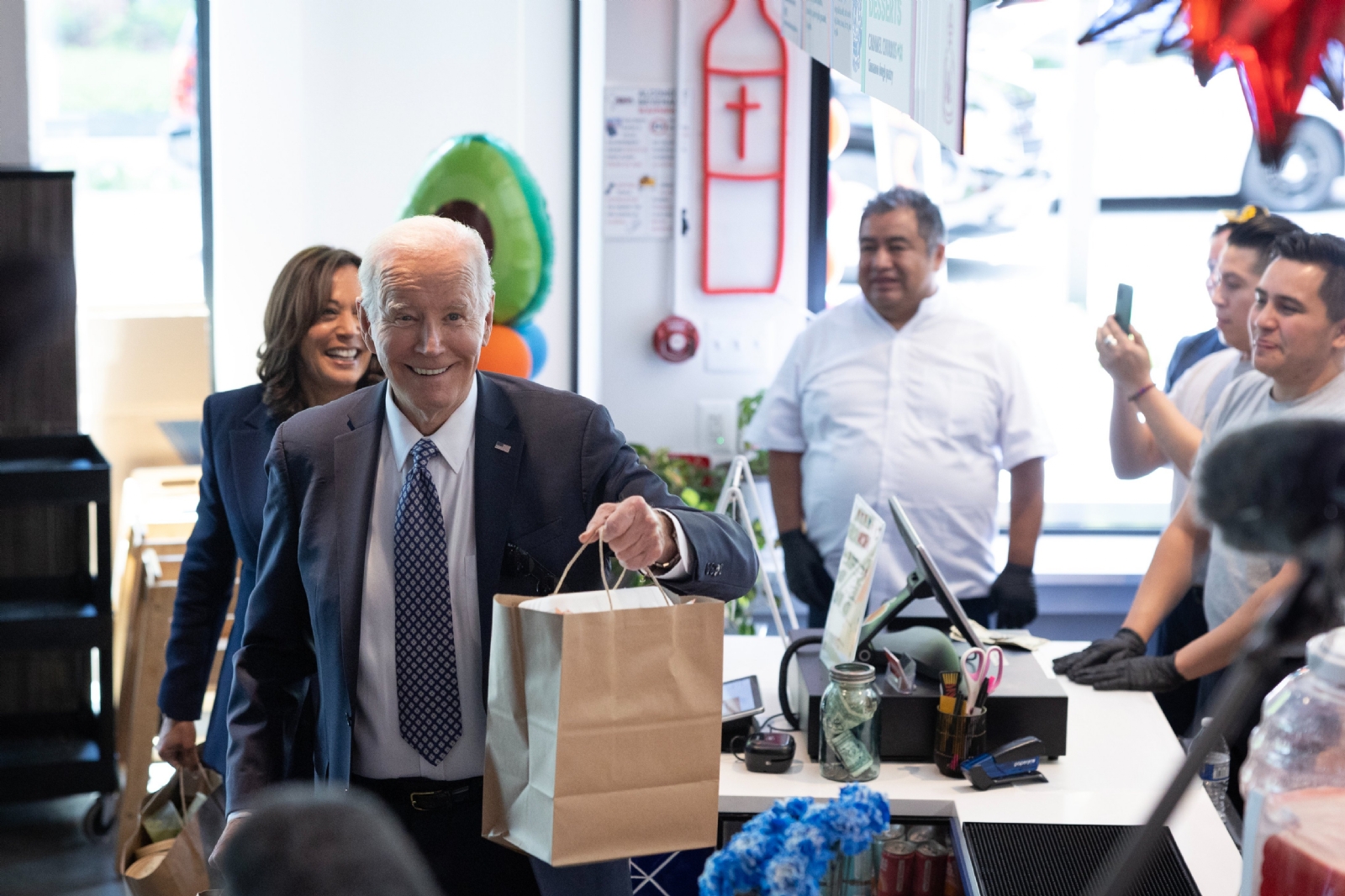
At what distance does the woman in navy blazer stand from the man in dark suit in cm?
55

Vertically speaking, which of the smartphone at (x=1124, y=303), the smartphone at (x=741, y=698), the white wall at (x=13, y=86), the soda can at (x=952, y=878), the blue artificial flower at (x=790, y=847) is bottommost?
the soda can at (x=952, y=878)

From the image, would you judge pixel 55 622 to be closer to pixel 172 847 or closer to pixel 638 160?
pixel 172 847

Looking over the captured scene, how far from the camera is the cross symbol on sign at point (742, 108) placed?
4.10 m

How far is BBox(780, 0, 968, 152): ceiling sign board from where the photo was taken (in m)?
1.52

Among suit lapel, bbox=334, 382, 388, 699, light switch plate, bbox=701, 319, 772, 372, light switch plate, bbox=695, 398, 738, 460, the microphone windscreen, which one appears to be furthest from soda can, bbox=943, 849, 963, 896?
light switch plate, bbox=701, 319, 772, 372

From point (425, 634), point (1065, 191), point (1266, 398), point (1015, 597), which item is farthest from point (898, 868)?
point (1065, 191)

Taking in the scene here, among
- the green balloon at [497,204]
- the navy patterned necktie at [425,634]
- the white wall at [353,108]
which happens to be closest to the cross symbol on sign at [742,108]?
the white wall at [353,108]

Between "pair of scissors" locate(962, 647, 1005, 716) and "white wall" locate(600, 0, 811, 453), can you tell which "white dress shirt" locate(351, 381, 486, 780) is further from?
"white wall" locate(600, 0, 811, 453)

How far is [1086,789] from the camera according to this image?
2.05 metres

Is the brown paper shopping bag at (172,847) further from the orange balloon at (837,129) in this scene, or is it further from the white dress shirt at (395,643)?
the orange balloon at (837,129)

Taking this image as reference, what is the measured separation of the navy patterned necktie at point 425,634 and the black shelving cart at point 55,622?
226 cm

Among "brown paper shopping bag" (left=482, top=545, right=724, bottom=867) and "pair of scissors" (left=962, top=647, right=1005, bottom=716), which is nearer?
"brown paper shopping bag" (left=482, top=545, right=724, bottom=867)

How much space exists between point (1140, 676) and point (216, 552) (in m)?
1.75

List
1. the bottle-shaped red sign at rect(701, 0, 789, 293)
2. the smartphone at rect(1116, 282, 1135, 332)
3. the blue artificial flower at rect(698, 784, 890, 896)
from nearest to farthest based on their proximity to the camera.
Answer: the blue artificial flower at rect(698, 784, 890, 896) → the smartphone at rect(1116, 282, 1135, 332) → the bottle-shaped red sign at rect(701, 0, 789, 293)
